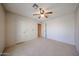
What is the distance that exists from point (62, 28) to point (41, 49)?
0.54m

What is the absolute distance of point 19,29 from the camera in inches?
60.8

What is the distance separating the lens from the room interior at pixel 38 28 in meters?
1.42

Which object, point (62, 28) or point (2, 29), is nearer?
point (2, 29)

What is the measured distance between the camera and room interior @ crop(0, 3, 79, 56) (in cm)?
142

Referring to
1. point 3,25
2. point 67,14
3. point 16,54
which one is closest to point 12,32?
point 3,25

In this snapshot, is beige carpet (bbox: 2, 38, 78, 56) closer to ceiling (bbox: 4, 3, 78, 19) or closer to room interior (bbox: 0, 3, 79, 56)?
room interior (bbox: 0, 3, 79, 56)

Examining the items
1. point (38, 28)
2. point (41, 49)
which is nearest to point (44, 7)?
point (38, 28)

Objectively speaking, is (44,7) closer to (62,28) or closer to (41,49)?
(62,28)

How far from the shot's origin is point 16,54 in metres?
1.43

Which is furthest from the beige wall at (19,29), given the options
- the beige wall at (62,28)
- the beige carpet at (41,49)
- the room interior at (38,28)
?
the beige wall at (62,28)

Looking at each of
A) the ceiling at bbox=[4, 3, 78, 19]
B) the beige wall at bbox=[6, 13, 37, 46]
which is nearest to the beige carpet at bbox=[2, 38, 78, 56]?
the beige wall at bbox=[6, 13, 37, 46]

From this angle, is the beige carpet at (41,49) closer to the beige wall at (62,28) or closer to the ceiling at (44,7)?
the beige wall at (62,28)

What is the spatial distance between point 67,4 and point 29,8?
0.63 m

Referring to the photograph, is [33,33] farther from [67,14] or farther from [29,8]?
[67,14]
